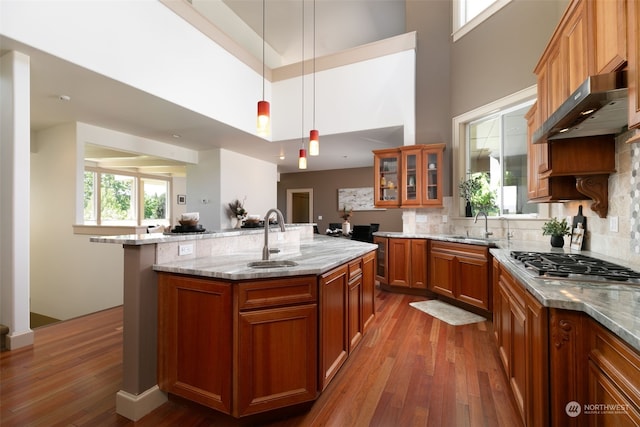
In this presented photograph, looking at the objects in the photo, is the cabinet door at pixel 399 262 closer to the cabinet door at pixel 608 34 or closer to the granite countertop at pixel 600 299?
the granite countertop at pixel 600 299

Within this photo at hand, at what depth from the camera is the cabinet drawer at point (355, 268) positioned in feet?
7.07

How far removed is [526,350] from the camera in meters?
1.34

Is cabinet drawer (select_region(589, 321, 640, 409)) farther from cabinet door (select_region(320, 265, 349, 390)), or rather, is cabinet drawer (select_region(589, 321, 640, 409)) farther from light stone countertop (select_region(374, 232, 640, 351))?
cabinet door (select_region(320, 265, 349, 390))

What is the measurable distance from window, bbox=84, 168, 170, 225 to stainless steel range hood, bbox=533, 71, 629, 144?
29.5 ft

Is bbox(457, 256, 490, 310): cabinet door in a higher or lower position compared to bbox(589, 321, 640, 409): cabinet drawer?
lower

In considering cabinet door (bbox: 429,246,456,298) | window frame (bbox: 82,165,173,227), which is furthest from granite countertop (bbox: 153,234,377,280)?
window frame (bbox: 82,165,173,227)

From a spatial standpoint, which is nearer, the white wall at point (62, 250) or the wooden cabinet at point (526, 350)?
the wooden cabinet at point (526, 350)

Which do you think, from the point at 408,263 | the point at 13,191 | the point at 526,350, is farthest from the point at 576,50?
the point at 13,191

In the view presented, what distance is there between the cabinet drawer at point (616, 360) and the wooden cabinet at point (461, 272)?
2219 mm

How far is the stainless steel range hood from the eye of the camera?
1.19 meters

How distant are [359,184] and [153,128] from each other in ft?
18.0

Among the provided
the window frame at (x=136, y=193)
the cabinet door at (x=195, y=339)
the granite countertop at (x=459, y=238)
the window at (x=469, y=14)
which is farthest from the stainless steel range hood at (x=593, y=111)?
the window frame at (x=136, y=193)

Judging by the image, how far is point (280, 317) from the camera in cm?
155
